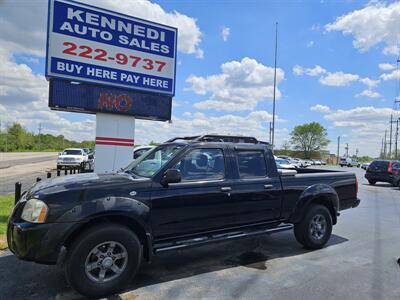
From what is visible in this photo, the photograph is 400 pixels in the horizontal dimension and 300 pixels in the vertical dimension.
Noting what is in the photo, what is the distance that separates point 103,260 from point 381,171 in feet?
68.3

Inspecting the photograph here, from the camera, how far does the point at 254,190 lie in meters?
5.33

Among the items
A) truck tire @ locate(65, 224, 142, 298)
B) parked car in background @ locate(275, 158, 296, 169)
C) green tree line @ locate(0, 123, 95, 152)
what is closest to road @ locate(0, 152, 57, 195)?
parked car in background @ locate(275, 158, 296, 169)

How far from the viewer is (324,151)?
320ft

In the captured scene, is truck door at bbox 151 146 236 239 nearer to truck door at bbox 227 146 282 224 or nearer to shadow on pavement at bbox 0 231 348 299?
truck door at bbox 227 146 282 224

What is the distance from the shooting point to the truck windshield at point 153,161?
4.73 m

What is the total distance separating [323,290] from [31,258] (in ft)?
11.6

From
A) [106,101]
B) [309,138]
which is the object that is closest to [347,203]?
[106,101]

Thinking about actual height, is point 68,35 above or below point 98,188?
above

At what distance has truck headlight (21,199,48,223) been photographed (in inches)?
146

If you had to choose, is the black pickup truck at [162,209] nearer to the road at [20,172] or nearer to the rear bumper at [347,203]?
the rear bumper at [347,203]

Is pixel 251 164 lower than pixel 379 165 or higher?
higher

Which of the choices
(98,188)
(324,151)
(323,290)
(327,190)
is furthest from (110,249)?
(324,151)

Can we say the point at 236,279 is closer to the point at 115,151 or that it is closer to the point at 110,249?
the point at 110,249

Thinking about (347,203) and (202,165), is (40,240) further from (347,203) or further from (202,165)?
(347,203)
